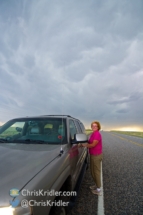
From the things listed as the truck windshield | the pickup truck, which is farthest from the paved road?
the truck windshield

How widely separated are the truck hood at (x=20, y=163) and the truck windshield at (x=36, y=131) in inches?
9.5

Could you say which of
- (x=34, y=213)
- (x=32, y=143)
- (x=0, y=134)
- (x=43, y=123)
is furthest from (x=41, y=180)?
(x=0, y=134)

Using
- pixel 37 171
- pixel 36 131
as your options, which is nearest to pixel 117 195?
pixel 36 131

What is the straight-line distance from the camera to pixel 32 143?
8.68ft

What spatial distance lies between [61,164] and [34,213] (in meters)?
0.79

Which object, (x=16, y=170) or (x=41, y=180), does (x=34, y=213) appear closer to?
(x=41, y=180)

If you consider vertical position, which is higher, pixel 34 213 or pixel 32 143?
pixel 32 143

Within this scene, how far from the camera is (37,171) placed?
63.4 inches

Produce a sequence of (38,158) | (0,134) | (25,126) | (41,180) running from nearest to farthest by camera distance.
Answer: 1. (41,180)
2. (38,158)
3. (0,134)
4. (25,126)

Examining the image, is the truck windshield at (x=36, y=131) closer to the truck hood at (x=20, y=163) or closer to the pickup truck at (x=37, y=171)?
the pickup truck at (x=37, y=171)

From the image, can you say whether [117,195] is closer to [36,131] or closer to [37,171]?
[36,131]

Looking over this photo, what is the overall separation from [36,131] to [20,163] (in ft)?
4.33

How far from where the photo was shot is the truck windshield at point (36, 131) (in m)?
2.78

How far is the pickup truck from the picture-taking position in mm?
1267
